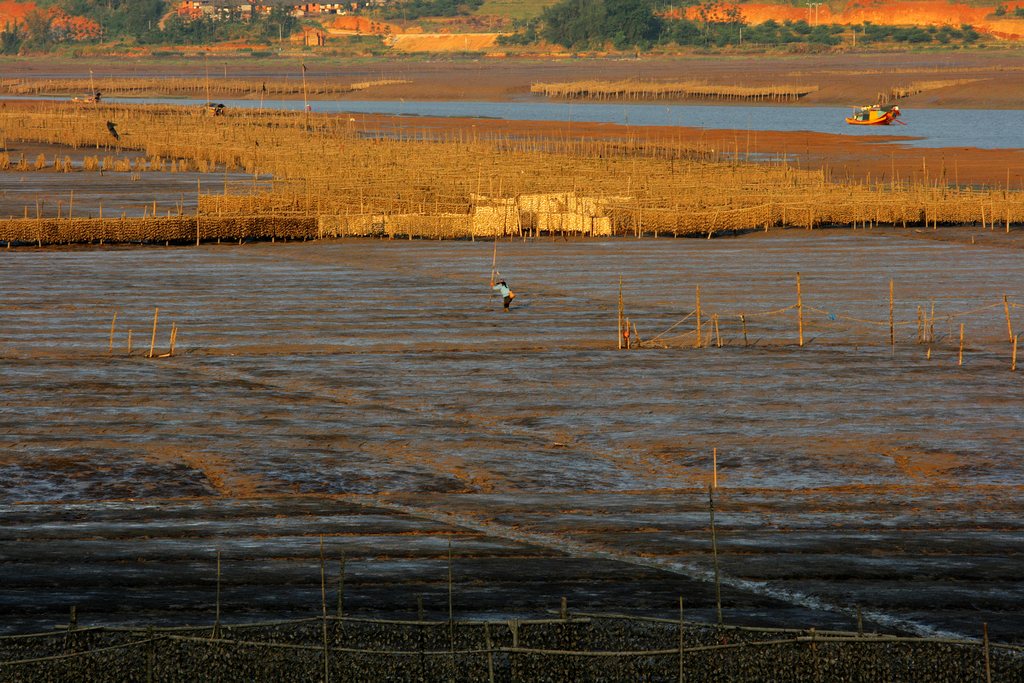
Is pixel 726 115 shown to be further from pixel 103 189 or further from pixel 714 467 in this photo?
pixel 714 467

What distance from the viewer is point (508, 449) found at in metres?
24.4

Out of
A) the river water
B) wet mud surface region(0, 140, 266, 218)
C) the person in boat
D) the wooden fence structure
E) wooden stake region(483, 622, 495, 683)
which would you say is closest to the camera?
wooden stake region(483, 622, 495, 683)

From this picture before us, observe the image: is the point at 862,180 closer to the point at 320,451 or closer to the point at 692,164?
the point at 692,164

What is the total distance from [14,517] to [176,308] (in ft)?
57.2

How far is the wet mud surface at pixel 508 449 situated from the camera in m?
17.7

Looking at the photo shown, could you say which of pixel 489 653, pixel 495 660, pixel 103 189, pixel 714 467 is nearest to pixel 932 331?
pixel 714 467

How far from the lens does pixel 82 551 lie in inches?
742

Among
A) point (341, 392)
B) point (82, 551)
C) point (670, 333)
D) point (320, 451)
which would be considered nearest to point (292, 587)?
point (82, 551)

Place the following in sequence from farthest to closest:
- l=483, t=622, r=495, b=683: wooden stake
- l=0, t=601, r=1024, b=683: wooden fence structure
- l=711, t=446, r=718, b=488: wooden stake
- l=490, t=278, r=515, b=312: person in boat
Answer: l=490, t=278, r=515, b=312: person in boat → l=711, t=446, r=718, b=488: wooden stake → l=0, t=601, r=1024, b=683: wooden fence structure → l=483, t=622, r=495, b=683: wooden stake

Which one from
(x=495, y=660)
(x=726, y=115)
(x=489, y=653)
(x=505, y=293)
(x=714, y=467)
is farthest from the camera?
(x=726, y=115)

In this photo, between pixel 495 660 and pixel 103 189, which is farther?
pixel 103 189

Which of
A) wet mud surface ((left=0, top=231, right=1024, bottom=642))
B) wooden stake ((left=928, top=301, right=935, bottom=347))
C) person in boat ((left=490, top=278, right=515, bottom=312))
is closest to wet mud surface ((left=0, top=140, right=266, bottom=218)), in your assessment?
wet mud surface ((left=0, top=231, right=1024, bottom=642))

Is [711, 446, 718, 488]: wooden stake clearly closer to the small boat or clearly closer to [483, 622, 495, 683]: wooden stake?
[483, 622, 495, 683]: wooden stake

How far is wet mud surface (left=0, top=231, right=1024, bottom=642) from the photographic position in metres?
17.7
